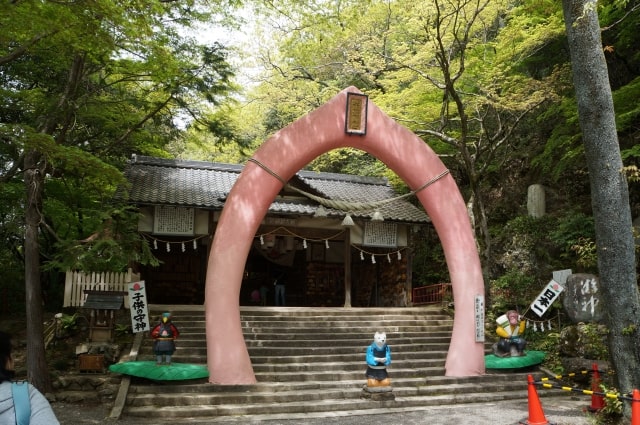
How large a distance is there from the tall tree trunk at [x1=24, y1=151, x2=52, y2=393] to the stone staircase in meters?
1.65

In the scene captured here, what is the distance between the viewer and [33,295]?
9234 millimetres

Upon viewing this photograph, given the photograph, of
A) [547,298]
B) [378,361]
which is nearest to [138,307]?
[378,361]

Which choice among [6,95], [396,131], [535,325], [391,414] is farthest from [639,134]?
[6,95]

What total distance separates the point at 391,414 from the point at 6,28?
8.94m

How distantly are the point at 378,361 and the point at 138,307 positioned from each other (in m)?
5.39

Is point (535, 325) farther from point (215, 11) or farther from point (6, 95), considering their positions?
point (6, 95)

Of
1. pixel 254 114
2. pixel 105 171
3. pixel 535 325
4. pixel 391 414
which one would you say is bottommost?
pixel 391 414

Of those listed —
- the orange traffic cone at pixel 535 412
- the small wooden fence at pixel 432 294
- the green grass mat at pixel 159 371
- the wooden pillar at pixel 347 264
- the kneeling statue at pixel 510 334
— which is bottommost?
the orange traffic cone at pixel 535 412

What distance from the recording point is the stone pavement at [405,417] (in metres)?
8.47

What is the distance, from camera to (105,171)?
9.16 m

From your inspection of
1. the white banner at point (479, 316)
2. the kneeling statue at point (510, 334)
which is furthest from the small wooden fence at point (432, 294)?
the white banner at point (479, 316)

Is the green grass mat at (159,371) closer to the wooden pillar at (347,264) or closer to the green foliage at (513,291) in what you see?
the wooden pillar at (347,264)

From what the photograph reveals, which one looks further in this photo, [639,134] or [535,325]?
[639,134]

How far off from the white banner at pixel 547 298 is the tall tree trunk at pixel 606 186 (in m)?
5.41
